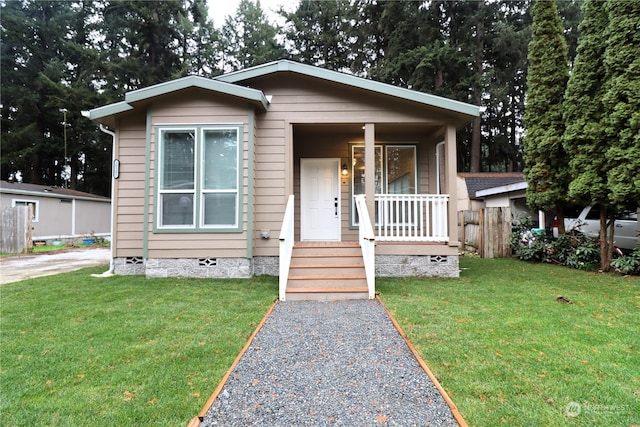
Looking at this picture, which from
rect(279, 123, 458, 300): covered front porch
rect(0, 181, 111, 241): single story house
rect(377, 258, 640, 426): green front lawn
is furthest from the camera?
rect(0, 181, 111, 241): single story house

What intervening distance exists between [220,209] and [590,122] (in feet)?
24.2

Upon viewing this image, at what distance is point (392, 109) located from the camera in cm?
622

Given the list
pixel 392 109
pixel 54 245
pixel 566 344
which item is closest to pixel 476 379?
pixel 566 344

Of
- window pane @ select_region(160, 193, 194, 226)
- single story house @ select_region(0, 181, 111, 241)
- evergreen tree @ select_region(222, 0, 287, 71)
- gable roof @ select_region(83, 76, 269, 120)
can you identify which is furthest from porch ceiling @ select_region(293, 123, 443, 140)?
evergreen tree @ select_region(222, 0, 287, 71)

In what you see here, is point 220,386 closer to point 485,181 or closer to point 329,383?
point 329,383

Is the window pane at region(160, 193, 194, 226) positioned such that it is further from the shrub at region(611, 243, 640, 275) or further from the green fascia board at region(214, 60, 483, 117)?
the shrub at region(611, 243, 640, 275)

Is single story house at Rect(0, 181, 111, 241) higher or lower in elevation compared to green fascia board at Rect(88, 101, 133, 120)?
lower

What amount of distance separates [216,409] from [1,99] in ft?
87.1

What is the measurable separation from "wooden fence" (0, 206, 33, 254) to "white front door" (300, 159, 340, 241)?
33.0ft

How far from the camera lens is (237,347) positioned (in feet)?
9.57

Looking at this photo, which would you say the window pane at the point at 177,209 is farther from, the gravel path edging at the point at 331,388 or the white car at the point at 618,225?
the white car at the point at 618,225

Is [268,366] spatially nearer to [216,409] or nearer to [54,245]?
[216,409]

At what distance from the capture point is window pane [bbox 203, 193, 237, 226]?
18.9 feet

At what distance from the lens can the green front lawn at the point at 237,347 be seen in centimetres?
198
